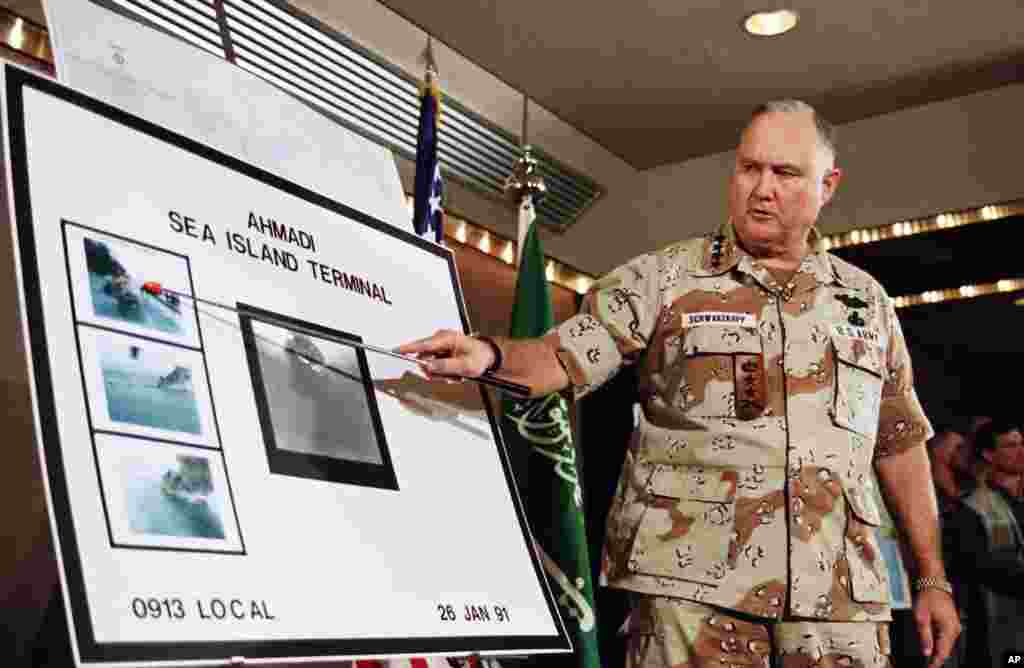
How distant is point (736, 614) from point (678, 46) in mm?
2448

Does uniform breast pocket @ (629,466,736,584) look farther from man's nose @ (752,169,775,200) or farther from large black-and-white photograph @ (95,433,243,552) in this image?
large black-and-white photograph @ (95,433,243,552)

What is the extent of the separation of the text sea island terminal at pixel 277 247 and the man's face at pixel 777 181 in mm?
717

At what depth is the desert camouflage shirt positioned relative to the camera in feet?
5.10

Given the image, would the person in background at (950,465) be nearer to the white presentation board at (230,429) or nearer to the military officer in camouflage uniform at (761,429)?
the military officer in camouflage uniform at (761,429)

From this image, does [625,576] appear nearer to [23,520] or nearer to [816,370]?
[816,370]

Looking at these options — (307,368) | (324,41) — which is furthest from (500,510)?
(324,41)

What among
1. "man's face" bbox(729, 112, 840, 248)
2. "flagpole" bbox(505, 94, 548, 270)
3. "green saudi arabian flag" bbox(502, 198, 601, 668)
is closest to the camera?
"man's face" bbox(729, 112, 840, 248)

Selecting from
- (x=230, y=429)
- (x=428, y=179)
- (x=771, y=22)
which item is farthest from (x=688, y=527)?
(x=771, y=22)

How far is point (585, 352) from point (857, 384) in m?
0.46

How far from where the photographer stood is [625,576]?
63.6 inches

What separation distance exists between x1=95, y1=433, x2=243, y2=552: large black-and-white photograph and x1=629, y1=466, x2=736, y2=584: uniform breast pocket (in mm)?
798

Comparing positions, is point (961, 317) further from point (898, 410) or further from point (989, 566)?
point (898, 410)

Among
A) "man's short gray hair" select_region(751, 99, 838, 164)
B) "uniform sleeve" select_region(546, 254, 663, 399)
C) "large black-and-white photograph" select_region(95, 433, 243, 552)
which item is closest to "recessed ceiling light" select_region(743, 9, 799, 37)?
"man's short gray hair" select_region(751, 99, 838, 164)

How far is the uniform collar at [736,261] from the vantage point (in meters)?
1.74
